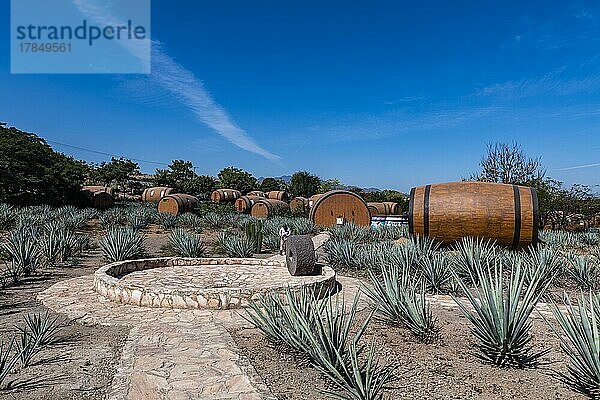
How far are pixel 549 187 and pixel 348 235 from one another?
10.7 m

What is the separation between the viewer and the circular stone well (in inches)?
192

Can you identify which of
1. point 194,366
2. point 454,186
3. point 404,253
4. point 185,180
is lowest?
point 194,366

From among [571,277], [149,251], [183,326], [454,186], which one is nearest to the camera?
[183,326]

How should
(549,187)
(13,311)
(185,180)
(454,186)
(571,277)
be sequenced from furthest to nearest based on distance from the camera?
1. (185,180)
2. (549,187)
3. (454,186)
4. (571,277)
5. (13,311)

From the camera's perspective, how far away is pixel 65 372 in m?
3.00

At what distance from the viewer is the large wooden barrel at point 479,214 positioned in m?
7.35

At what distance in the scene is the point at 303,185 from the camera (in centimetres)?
3878

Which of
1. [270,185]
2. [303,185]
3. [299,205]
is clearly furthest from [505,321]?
[270,185]

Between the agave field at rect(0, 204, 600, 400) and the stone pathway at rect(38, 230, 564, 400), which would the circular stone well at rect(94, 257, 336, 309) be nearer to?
the stone pathway at rect(38, 230, 564, 400)

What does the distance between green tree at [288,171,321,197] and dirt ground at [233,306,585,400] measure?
115 ft

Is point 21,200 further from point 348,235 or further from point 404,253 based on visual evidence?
point 404,253

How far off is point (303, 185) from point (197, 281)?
32793 mm

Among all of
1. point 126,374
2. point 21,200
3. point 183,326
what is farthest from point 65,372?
point 21,200

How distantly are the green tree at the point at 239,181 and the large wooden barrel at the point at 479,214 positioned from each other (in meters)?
34.3
